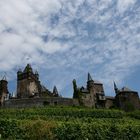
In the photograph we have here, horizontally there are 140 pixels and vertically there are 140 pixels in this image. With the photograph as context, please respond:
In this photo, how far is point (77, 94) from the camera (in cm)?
7950

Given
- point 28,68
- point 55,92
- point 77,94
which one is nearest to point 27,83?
point 28,68

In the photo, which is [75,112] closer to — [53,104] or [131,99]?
[53,104]

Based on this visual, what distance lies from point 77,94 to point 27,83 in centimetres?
1587

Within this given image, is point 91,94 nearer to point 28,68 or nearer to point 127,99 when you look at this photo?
point 127,99

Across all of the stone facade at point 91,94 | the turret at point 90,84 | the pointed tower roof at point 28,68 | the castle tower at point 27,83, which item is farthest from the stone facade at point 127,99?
the pointed tower roof at point 28,68

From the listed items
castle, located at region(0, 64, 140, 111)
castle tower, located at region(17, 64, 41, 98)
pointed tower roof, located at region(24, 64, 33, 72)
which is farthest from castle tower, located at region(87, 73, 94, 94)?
pointed tower roof, located at region(24, 64, 33, 72)

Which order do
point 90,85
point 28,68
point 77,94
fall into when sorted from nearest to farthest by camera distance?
1. point 77,94
2. point 90,85
3. point 28,68

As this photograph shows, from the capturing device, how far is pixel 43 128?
34.3m

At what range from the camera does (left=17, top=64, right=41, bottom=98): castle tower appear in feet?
281

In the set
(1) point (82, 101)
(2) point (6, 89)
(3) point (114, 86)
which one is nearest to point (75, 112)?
(1) point (82, 101)

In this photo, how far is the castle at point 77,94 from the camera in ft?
254

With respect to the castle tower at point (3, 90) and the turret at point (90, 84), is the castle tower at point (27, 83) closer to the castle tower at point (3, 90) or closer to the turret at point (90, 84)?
the castle tower at point (3, 90)

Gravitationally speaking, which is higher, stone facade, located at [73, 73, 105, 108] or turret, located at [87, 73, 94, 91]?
turret, located at [87, 73, 94, 91]

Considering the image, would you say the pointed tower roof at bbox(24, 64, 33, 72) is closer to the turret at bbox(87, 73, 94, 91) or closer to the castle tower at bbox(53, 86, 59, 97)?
the castle tower at bbox(53, 86, 59, 97)
